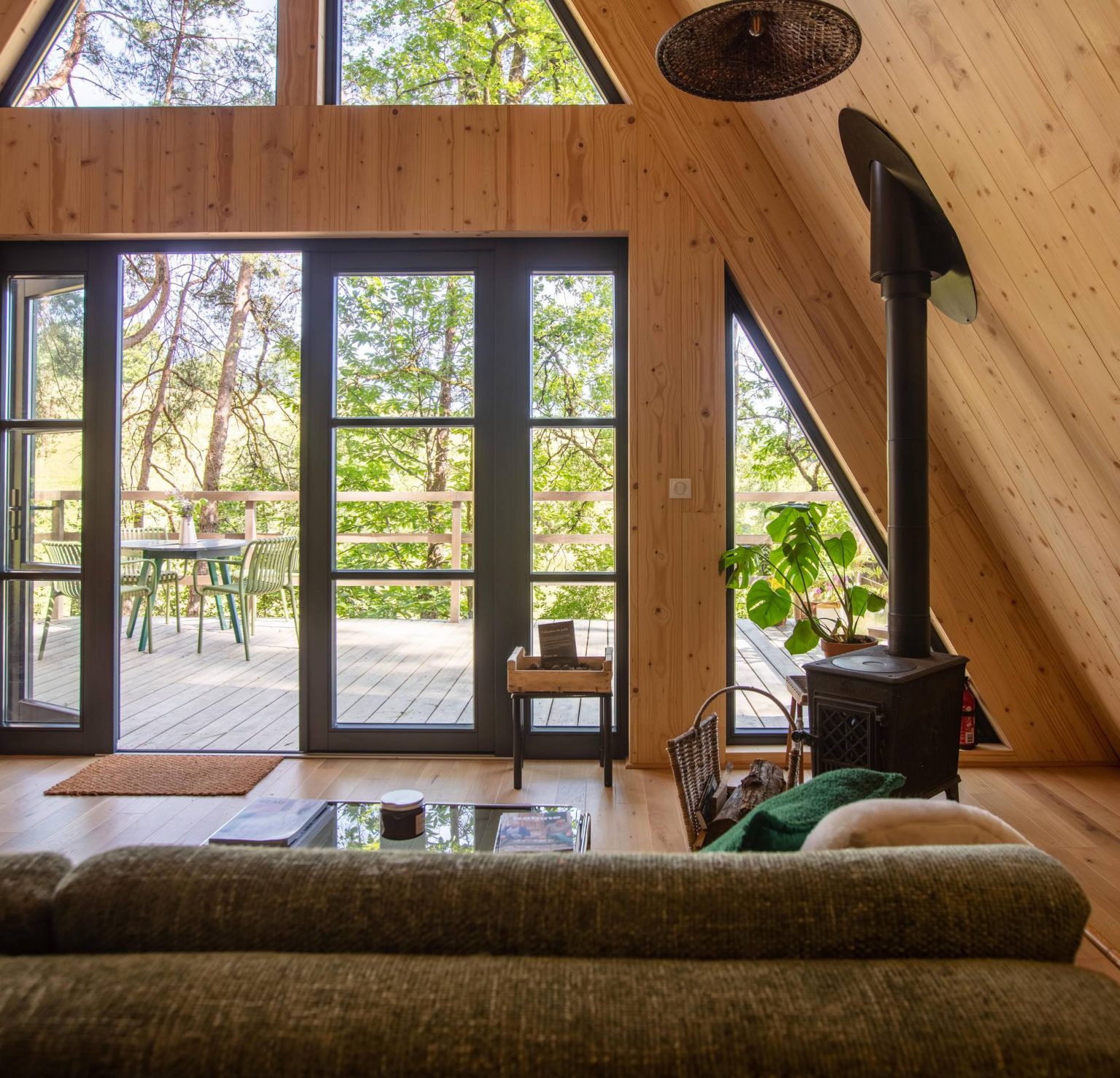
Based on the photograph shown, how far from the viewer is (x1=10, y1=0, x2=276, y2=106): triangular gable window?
3.67 meters

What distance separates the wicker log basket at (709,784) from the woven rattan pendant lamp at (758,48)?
5.28 feet

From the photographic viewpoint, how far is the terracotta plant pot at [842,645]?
319 cm

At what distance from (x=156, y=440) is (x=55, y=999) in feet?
24.2

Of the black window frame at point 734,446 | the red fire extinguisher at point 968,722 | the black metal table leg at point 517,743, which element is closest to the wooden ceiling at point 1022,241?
the red fire extinguisher at point 968,722

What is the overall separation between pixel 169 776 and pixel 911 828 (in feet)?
10.3

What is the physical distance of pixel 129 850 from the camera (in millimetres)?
885

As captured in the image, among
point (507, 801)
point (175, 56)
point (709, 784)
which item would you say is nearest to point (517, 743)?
point (507, 801)

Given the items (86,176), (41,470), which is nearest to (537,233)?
(86,176)

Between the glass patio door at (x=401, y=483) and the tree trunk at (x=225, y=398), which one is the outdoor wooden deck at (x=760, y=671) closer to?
the glass patio door at (x=401, y=483)

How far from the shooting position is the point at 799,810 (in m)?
1.20

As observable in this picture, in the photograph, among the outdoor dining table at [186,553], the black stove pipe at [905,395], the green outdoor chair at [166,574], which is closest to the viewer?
the black stove pipe at [905,395]

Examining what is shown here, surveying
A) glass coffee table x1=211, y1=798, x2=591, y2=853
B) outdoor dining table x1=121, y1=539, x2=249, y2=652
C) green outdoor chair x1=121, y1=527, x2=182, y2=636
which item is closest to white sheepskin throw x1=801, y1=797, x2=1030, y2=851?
glass coffee table x1=211, y1=798, x2=591, y2=853

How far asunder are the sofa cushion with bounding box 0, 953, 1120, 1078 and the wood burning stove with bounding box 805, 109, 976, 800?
1.79 meters

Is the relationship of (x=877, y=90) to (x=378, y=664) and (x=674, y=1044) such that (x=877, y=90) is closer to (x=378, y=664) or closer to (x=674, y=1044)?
(x=674, y=1044)
